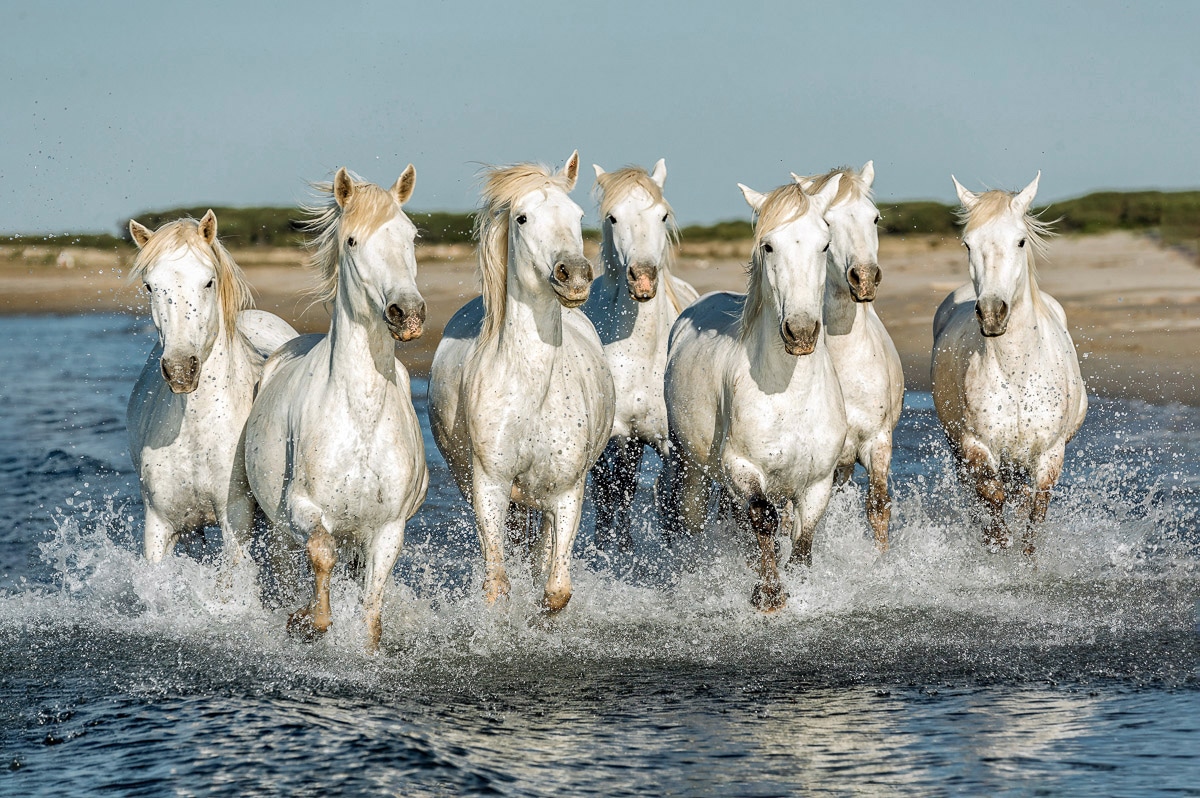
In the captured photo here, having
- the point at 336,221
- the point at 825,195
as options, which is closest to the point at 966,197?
the point at 825,195

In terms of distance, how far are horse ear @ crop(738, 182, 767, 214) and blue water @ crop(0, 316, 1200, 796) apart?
70.3 inches

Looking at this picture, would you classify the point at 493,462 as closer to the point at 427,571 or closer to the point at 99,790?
the point at 427,571

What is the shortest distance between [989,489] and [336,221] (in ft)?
12.7

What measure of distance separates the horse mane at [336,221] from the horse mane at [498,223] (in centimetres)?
61

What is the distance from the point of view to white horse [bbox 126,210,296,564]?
5.86 m

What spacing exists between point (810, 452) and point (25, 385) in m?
15.0

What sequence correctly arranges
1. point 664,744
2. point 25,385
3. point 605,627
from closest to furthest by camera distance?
point 664,744 → point 605,627 → point 25,385

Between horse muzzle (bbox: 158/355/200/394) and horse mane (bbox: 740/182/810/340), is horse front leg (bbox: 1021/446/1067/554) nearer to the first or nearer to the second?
horse mane (bbox: 740/182/810/340)

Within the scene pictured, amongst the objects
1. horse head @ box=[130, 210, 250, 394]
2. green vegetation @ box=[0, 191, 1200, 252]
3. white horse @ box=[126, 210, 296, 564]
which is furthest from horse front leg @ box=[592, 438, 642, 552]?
green vegetation @ box=[0, 191, 1200, 252]

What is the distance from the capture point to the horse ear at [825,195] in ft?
21.4

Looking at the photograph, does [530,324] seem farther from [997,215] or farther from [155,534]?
[997,215]

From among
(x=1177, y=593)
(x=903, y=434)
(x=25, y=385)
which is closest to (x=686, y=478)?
(x=1177, y=593)

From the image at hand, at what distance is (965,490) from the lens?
8.18 meters

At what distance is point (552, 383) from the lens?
626cm
